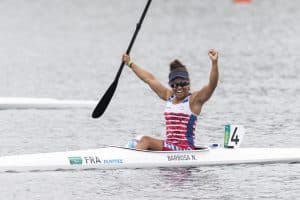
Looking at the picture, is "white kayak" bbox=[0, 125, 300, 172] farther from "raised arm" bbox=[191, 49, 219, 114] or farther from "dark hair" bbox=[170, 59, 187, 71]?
"dark hair" bbox=[170, 59, 187, 71]

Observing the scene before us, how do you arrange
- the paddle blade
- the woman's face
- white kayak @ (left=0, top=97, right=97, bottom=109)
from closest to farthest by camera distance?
the woman's face < the paddle blade < white kayak @ (left=0, top=97, right=97, bottom=109)

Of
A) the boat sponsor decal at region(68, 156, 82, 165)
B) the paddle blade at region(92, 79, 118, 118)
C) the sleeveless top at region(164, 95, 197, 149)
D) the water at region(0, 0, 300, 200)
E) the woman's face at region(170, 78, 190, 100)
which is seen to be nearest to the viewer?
the water at region(0, 0, 300, 200)

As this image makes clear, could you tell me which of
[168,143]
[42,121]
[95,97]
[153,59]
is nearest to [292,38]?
[153,59]

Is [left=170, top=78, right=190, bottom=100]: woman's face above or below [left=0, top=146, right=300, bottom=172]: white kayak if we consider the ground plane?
above

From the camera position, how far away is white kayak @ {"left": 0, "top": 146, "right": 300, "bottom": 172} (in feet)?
63.1

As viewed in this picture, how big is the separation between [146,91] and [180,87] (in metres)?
11.3

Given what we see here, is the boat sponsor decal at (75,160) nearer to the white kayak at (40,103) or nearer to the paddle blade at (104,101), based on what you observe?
the paddle blade at (104,101)

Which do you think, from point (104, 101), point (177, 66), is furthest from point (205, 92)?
point (104, 101)

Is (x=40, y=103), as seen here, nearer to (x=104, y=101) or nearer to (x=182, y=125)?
(x=104, y=101)

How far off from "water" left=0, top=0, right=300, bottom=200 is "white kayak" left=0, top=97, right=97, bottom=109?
0.71 ft

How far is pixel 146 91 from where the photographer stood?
31.1 meters

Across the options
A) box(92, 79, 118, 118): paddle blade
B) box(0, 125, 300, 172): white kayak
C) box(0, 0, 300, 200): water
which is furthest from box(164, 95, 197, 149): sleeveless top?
box(92, 79, 118, 118): paddle blade

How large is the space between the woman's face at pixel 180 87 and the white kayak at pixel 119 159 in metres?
0.82

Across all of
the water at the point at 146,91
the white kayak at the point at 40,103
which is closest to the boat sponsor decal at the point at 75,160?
the water at the point at 146,91
